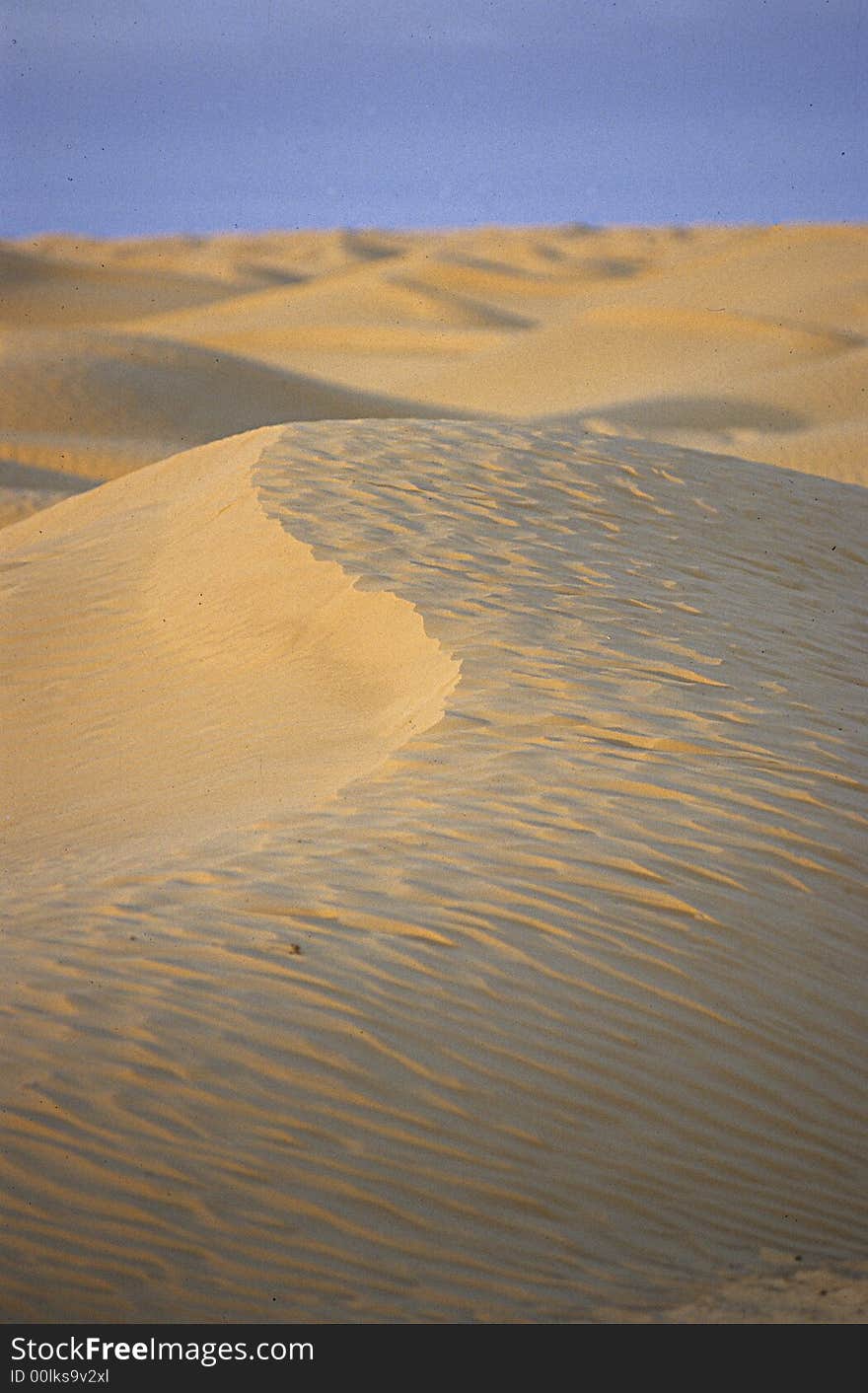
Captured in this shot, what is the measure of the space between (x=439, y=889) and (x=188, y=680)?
385 cm

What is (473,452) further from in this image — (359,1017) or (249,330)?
(249,330)

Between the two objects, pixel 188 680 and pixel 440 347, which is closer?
pixel 188 680

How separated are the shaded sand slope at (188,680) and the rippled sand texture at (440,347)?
8.57 meters

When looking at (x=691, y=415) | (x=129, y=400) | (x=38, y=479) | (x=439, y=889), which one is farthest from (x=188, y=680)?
(x=691, y=415)

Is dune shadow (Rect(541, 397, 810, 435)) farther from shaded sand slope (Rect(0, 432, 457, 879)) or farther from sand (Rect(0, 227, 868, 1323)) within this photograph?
shaded sand slope (Rect(0, 432, 457, 879))

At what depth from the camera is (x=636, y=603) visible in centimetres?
830

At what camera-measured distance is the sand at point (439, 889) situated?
386 cm

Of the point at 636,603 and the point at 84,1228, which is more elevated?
the point at 636,603

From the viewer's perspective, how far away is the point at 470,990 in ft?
15.3

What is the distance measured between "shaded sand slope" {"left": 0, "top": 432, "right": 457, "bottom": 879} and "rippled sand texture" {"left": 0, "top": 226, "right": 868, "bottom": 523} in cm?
857

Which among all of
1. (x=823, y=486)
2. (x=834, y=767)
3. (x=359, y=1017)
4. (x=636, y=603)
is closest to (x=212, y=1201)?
(x=359, y=1017)

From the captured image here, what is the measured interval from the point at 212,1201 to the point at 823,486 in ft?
31.2

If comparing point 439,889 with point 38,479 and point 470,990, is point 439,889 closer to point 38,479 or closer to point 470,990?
point 470,990
